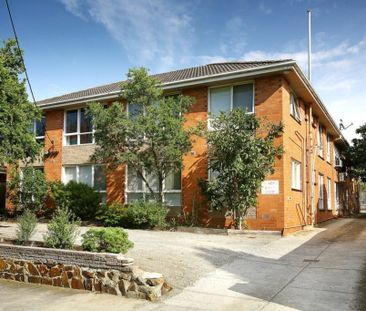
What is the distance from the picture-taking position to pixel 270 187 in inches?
609

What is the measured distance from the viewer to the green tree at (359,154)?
94.3ft

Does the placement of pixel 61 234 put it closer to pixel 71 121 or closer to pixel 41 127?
pixel 71 121

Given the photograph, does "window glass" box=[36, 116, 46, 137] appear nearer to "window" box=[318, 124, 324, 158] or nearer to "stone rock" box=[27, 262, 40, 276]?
"stone rock" box=[27, 262, 40, 276]

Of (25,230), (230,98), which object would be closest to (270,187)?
(230,98)

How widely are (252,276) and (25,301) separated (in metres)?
4.23

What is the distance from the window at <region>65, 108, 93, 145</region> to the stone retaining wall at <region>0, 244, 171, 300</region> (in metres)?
11.5

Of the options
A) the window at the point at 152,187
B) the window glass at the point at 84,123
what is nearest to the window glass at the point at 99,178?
the window at the point at 152,187

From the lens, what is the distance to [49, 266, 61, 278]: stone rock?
8.54 meters

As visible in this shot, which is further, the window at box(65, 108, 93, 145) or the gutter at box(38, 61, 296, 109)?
the window at box(65, 108, 93, 145)

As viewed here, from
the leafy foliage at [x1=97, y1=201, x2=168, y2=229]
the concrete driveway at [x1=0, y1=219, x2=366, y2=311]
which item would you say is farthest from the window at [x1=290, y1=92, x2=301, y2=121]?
the concrete driveway at [x1=0, y1=219, x2=366, y2=311]

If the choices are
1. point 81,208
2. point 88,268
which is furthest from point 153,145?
point 88,268

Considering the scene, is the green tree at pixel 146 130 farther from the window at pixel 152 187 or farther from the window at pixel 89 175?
the window at pixel 89 175

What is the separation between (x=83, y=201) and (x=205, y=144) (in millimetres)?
5801

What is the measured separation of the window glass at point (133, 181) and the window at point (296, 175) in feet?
21.2
